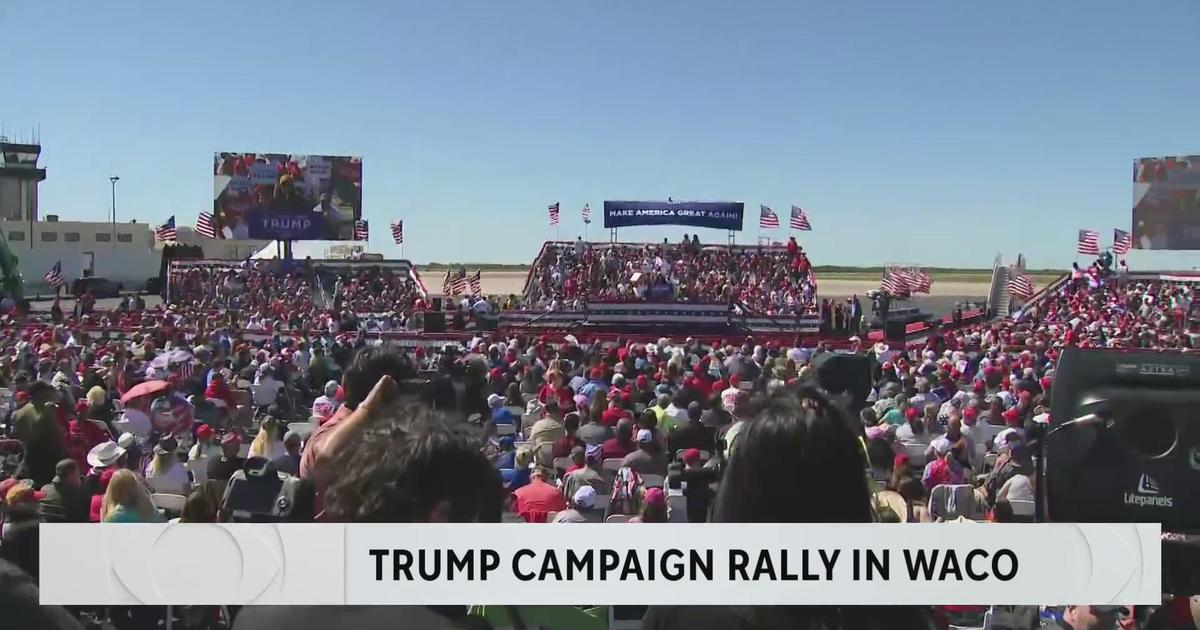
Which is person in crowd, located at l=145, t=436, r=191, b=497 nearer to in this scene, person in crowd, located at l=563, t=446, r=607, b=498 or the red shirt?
the red shirt

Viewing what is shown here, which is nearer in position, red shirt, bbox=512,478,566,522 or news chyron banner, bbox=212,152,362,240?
red shirt, bbox=512,478,566,522

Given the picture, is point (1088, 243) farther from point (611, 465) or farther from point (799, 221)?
point (611, 465)

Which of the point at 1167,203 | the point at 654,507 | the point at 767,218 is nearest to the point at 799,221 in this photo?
the point at 767,218

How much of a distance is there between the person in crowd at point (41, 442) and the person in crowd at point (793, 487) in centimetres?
685

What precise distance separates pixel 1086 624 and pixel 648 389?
833cm

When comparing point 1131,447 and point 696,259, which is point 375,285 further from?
point 1131,447

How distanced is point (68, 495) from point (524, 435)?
5417 millimetres

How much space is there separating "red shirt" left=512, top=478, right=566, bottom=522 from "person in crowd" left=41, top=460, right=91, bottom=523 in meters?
2.74

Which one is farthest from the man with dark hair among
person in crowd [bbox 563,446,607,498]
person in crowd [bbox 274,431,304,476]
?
person in crowd [bbox 274,431,304,476]

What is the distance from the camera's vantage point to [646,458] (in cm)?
821

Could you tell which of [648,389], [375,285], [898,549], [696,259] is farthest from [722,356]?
[375,285]

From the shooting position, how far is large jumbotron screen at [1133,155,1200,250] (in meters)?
49.2

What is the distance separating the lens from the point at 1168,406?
3.32 m

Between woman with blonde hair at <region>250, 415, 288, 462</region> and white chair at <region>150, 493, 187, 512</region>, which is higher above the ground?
woman with blonde hair at <region>250, 415, 288, 462</region>
